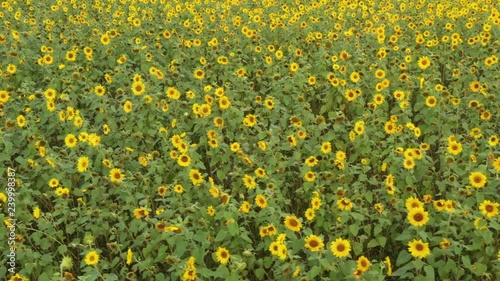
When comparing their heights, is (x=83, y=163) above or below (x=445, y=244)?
below

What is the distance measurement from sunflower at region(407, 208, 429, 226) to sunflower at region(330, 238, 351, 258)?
1.56 feet

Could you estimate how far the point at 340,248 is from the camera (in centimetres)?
298

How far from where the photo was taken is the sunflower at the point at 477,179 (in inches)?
134

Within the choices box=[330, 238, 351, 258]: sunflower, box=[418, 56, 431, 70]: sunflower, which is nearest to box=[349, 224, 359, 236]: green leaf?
box=[330, 238, 351, 258]: sunflower

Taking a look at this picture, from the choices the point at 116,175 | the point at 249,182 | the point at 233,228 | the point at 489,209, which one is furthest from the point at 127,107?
the point at 489,209

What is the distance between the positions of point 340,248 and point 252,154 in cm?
170

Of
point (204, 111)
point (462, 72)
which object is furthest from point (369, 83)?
point (204, 111)

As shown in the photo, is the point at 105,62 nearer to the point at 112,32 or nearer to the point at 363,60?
the point at 112,32

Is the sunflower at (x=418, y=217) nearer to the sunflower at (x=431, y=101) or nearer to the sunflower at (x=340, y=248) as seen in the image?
the sunflower at (x=340, y=248)

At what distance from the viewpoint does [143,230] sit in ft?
11.6

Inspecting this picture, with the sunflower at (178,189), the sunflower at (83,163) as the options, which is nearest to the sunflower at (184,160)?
the sunflower at (178,189)

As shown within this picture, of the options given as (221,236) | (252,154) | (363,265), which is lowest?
(252,154)

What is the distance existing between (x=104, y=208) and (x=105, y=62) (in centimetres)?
317

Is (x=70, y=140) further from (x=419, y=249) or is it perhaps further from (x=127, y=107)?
(x=419, y=249)
